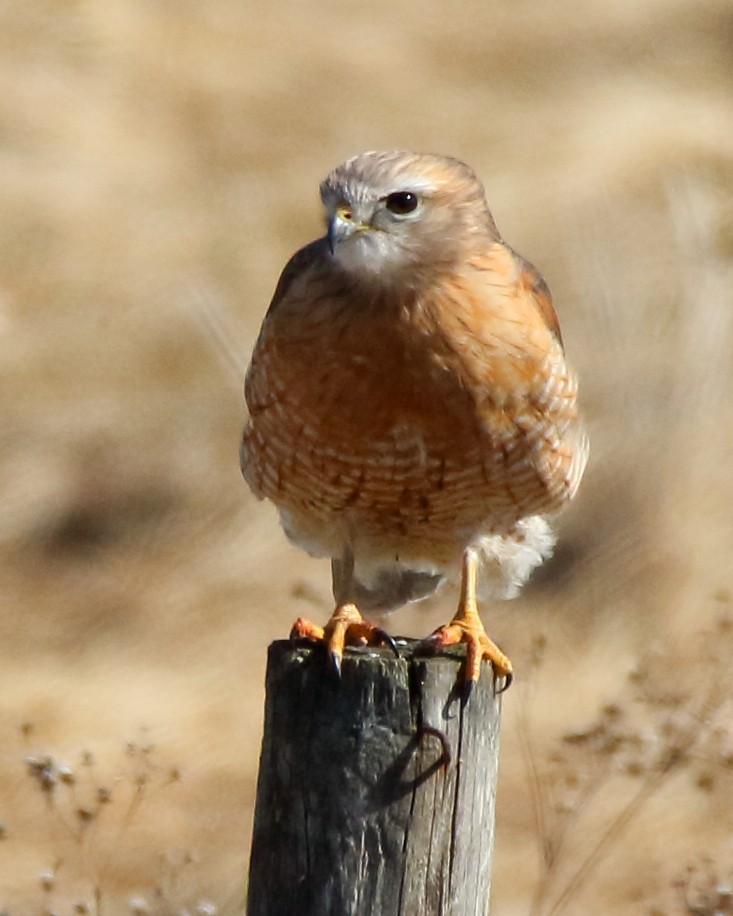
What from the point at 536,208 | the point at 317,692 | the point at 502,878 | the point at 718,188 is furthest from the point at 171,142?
the point at 317,692

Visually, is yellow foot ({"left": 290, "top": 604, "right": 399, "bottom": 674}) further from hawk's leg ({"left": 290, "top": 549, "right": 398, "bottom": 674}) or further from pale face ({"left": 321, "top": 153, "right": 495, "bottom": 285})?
pale face ({"left": 321, "top": 153, "right": 495, "bottom": 285})

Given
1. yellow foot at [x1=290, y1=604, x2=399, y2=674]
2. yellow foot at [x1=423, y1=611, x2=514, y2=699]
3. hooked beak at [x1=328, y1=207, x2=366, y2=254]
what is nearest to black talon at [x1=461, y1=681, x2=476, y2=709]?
yellow foot at [x1=423, y1=611, x2=514, y2=699]

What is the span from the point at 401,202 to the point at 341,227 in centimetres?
20

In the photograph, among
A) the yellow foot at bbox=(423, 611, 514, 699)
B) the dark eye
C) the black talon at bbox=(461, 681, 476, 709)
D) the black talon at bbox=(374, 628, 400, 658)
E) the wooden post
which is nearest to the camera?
the wooden post

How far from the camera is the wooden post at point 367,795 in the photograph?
3.81m

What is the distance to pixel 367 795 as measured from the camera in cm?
382

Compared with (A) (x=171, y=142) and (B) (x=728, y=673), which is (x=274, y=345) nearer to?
(B) (x=728, y=673)

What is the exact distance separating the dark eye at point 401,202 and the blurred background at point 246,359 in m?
3.49

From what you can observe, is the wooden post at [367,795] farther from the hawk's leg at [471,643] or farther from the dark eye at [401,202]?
the dark eye at [401,202]

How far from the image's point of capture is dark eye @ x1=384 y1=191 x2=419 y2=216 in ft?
Result: 15.7

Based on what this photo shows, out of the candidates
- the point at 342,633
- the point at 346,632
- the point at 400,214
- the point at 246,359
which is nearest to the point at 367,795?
the point at 342,633

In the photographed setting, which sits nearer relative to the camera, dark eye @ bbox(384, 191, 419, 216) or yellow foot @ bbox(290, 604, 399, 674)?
yellow foot @ bbox(290, 604, 399, 674)

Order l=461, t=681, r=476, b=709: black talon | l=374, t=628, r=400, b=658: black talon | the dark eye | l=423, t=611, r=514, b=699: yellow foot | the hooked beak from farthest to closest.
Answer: the dark eye, the hooked beak, l=423, t=611, r=514, b=699: yellow foot, l=374, t=628, r=400, b=658: black talon, l=461, t=681, r=476, b=709: black talon

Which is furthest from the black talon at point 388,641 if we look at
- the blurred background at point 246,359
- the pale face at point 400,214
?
the blurred background at point 246,359
